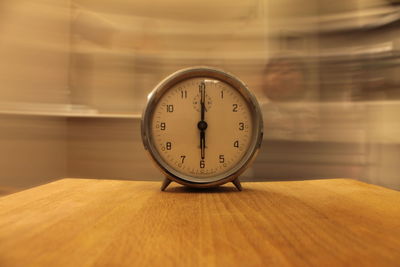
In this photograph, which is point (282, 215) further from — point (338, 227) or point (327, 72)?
point (327, 72)

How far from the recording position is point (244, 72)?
116cm

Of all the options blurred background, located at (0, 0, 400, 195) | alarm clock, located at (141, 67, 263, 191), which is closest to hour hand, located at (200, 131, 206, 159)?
alarm clock, located at (141, 67, 263, 191)

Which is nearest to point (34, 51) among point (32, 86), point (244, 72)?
point (32, 86)

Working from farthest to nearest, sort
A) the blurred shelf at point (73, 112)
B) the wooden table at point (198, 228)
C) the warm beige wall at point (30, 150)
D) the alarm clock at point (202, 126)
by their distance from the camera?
the blurred shelf at point (73, 112) → the warm beige wall at point (30, 150) → the alarm clock at point (202, 126) → the wooden table at point (198, 228)

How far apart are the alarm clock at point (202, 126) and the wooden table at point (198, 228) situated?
5cm

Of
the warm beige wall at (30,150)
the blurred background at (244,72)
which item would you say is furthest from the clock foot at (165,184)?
the warm beige wall at (30,150)

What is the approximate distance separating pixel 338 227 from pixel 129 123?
2.69 feet

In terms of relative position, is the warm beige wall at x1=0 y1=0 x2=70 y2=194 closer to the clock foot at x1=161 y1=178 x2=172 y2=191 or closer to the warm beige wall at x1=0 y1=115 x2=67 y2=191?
the warm beige wall at x1=0 y1=115 x2=67 y2=191

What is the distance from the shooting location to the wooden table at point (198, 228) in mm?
333

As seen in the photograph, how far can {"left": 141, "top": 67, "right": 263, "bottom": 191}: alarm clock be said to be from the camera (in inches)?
27.9

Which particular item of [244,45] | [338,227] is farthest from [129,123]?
[338,227]

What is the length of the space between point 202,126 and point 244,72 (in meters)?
0.50

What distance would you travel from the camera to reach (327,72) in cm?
118

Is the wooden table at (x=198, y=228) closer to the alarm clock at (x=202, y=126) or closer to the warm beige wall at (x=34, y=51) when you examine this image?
the alarm clock at (x=202, y=126)
